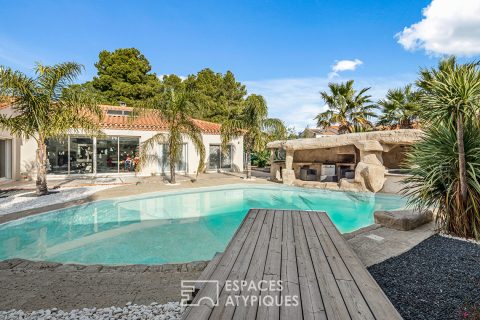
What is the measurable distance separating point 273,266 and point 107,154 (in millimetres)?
16943

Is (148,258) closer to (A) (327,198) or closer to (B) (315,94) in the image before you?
(A) (327,198)

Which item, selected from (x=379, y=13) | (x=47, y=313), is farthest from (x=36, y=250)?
(x=379, y=13)

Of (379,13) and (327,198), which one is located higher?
(379,13)

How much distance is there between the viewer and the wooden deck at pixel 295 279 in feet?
5.79

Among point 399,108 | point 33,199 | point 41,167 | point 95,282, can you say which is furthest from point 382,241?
point 399,108

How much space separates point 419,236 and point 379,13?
14206mm

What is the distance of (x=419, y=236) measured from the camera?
17.3 ft

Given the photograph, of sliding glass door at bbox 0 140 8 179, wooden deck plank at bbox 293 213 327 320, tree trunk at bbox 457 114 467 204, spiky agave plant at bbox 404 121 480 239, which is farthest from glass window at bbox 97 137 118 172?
tree trunk at bbox 457 114 467 204

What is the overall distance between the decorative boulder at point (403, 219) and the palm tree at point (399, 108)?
48.3 feet

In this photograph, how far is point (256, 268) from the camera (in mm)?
2461

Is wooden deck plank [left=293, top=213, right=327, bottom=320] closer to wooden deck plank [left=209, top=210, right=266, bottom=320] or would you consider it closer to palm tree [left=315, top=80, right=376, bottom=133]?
wooden deck plank [left=209, top=210, right=266, bottom=320]

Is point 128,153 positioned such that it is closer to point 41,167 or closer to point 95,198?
point 41,167

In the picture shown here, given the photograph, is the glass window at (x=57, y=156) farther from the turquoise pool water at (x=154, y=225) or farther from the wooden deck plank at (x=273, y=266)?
the wooden deck plank at (x=273, y=266)

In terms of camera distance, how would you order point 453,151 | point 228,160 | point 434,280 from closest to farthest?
point 434,280, point 453,151, point 228,160
